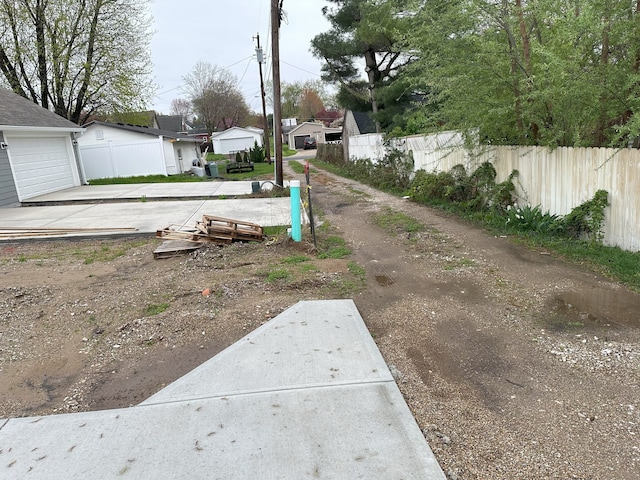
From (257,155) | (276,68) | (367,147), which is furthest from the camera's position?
(257,155)

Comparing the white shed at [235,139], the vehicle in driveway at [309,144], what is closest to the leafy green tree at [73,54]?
A: the white shed at [235,139]

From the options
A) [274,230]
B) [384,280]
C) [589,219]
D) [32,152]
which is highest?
[32,152]

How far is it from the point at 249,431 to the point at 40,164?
1631cm

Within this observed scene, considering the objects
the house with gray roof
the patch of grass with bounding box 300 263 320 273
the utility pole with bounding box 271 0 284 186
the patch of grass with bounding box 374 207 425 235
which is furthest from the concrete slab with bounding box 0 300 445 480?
the house with gray roof

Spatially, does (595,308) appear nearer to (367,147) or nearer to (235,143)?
(367,147)

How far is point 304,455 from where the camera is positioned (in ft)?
7.70

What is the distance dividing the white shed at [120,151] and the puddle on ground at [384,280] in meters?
19.8

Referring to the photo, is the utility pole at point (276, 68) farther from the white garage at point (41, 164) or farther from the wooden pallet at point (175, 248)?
the white garage at point (41, 164)

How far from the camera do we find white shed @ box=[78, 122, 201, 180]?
22.0 meters

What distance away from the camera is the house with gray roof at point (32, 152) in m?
13.0

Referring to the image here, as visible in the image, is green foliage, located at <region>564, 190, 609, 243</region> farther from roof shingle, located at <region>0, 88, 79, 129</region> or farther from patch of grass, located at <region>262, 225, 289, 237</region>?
roof shingle, located at <region>0, 88, 79, 129</region>

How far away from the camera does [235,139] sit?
50.2m

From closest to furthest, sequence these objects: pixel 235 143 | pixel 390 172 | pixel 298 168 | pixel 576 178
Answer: pixel 576 178
pixel 390 172
pixel 298 168
pixel 235 143

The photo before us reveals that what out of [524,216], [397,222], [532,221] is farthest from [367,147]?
[532,221]
